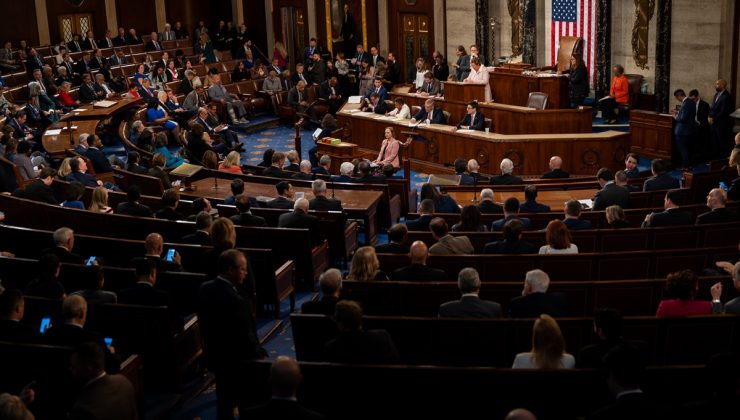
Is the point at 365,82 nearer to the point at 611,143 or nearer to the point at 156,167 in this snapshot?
the point at 611,143

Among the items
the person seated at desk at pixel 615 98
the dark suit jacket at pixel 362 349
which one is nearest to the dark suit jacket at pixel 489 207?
the dark suit jacket at pixel 362 349

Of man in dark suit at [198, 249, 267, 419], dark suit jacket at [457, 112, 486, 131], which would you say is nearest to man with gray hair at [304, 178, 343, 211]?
man in dark suit at [198, 249, 267, 419]

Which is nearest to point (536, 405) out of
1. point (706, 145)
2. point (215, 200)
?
point (215, 200)

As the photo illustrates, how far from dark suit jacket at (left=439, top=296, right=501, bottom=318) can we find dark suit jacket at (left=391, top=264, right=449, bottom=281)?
768 millimetres

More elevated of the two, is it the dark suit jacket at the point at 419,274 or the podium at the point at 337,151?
the dark suit jacket at the point at 419,274

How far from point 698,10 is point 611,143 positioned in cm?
318

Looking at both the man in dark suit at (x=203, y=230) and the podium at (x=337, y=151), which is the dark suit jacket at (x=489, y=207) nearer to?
the man in dark suit at (x=203, y=230)

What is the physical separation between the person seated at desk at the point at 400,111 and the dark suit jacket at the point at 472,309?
1081 cm

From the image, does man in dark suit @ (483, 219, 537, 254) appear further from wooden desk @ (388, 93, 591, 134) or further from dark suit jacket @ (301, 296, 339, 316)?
wooden desk @ (388, 93, 591, 134)

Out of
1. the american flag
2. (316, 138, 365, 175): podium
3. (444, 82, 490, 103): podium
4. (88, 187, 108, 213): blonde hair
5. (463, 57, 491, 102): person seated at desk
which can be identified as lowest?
(316, 138, 365, 175): podium

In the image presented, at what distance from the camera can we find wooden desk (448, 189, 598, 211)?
1111 cm

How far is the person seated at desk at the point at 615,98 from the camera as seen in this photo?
17.6 m

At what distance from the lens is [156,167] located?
1207 cm

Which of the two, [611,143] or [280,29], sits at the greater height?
[280,29]
